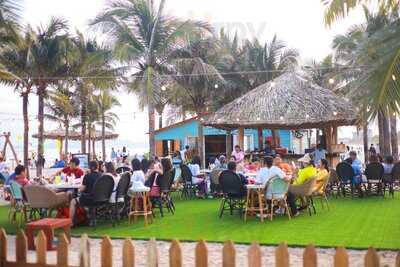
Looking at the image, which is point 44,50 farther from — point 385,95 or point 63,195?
point 385,95

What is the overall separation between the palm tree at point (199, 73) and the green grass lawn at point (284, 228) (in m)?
11.7

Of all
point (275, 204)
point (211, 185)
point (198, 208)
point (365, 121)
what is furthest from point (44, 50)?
point (365, 121)

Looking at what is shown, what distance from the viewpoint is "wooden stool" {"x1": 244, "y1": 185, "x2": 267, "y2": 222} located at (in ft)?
32.1

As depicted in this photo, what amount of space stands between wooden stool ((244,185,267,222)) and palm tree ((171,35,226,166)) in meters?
11.6

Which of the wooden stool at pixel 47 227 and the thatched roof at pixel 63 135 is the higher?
the thatched roof at pixel 63 135

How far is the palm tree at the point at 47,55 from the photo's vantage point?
22.4 m

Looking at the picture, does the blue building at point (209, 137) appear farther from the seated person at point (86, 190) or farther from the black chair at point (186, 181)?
the seated person at point (86, 190)

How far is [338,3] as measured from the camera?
8477 millimetres

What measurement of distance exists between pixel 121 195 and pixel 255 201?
2.81 meters

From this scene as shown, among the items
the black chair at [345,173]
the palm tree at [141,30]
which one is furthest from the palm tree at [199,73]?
the black chair at [345,173]

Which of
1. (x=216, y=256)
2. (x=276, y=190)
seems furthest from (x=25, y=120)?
(x=216, y=256)

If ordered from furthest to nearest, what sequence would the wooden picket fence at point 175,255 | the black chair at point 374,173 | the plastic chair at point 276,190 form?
1. the black chair at point 374,173
2. the plastic chair at point 276,190
3. the wooden picket fence at point 175,255

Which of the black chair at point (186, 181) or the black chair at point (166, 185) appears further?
the black chair at point (186, 181)

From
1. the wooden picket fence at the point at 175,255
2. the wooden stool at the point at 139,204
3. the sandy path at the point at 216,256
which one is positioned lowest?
the sandy path at the point at 216,256
